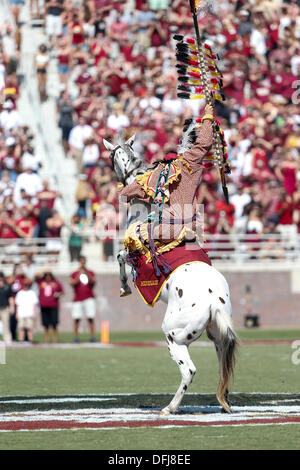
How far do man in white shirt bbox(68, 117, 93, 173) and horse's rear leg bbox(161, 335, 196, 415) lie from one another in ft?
54.4

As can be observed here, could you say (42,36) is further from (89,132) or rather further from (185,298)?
(185,298)

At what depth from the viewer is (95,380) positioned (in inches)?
583

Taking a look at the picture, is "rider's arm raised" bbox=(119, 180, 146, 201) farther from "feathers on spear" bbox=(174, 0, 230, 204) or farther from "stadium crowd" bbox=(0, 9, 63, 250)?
"stadium crowd" bbox=(0, 9, 63, 250)

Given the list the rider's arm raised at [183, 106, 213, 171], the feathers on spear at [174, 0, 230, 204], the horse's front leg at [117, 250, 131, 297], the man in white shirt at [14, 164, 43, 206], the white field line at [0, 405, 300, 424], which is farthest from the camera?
the man in white shirt at [14, 164, 43, 206]

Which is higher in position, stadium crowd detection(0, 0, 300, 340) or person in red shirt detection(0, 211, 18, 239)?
stadium crowd detection(0, 0, 300, 340)

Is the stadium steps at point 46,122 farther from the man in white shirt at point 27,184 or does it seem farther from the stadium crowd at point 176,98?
the man in white shirt at point 27,184

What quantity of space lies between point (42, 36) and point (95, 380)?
17005 millimetres

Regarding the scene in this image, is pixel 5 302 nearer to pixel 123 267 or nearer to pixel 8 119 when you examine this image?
pixel 8 119

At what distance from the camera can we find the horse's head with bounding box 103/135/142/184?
11.2m

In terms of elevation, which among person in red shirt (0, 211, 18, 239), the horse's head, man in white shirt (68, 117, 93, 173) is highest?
man in white shirt (68, 117, 93, 173)

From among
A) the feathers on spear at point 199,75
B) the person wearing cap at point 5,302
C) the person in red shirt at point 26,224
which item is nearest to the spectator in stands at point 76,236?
the person in red shirt at point 26,224

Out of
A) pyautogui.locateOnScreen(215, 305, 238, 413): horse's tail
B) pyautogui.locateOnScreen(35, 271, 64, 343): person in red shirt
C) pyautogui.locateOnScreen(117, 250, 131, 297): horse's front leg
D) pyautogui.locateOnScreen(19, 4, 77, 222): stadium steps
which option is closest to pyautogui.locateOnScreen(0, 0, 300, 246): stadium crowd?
pyautogui.locateOnScreen(19, 4, 77, 222): stadium steps

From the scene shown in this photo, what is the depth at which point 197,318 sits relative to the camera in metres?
10.4
